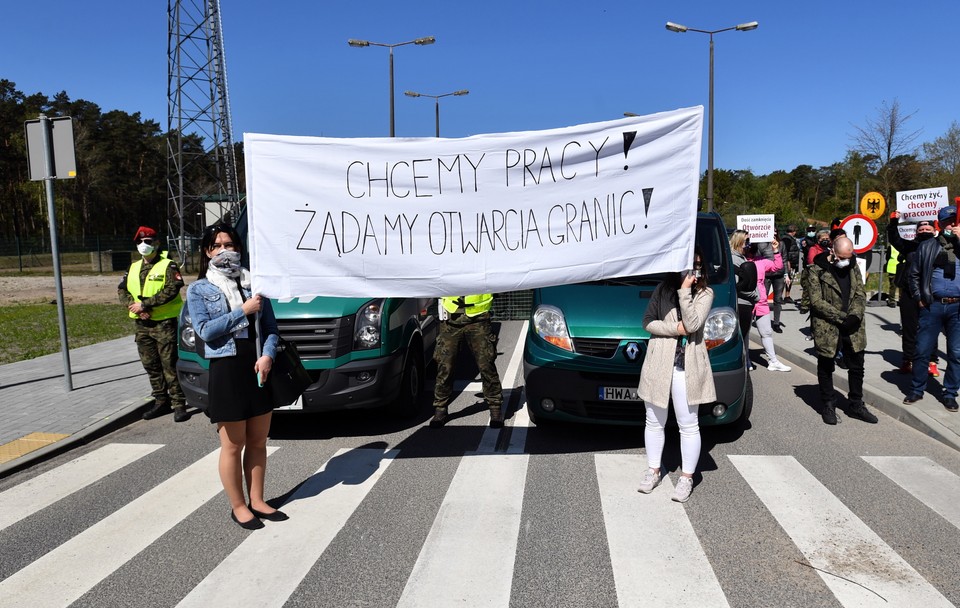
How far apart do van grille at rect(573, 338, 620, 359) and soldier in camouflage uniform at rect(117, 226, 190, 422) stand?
3.96 metres

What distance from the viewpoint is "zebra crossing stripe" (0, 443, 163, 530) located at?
15.5 feet

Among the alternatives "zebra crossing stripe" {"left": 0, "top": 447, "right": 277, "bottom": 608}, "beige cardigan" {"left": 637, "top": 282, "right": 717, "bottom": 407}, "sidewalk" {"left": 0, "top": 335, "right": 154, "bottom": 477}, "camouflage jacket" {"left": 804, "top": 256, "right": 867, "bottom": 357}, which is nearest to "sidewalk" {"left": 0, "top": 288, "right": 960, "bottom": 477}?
"sidewalk" {"left": 0, "top": 335, "right": 154, "bottom": 477}

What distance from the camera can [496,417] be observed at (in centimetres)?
646

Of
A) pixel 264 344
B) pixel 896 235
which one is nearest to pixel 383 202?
pixel 264 344

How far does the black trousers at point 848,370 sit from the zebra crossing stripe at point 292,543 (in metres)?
4.27

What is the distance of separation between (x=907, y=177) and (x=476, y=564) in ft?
145

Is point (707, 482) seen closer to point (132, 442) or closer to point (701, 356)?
point (701, 356)

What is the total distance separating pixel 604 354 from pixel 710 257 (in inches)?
66.6

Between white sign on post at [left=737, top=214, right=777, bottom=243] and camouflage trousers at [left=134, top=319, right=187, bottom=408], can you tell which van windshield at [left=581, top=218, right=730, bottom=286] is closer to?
camouflage trousers at [left=134, top=319, right=187, bottom=408]

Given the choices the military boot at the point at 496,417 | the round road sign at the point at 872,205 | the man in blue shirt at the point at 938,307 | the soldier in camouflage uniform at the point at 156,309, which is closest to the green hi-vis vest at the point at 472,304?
the military boot at the point at 496,417

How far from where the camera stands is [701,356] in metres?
4.52

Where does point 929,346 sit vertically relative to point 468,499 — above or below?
above

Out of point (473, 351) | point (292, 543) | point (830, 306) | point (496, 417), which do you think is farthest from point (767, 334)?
point (292, 543)

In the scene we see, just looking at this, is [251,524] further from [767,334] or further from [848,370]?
[767,334]
